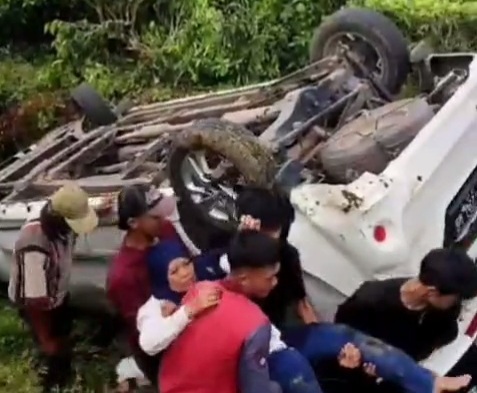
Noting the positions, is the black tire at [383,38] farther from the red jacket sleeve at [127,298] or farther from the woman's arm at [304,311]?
the red jacket sleeve at [127,298]

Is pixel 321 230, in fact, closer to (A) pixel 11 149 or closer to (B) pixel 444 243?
(B) pixel 444 243

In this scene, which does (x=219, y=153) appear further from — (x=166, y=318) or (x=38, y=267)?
(x=166, y=318)

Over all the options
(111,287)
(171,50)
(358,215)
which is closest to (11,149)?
(171,50)

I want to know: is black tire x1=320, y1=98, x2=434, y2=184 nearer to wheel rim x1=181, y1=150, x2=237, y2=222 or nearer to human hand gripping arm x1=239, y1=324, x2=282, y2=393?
wheel rim x1=181, y1=150, x2=237, y2=222

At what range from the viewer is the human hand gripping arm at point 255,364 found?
3494mm

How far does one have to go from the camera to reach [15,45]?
1063cm

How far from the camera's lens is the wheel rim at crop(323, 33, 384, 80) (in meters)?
6.13

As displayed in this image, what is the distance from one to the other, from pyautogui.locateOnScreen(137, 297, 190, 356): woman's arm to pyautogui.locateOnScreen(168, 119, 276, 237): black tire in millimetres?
813

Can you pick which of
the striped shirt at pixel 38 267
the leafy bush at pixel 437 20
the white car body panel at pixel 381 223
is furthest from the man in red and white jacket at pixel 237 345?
the leafy bush at pixel 437 20

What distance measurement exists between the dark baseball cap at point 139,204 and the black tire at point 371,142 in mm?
806

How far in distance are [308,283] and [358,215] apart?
0.38 meters

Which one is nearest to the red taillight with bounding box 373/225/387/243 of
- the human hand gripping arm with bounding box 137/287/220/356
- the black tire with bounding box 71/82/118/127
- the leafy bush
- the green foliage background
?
the human hand gripping arm with bounding box 137/287/220/356

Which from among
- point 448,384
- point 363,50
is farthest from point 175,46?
point 448,384

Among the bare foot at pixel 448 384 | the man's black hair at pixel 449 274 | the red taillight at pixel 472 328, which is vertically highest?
the man's black hair at pixel 449 274
